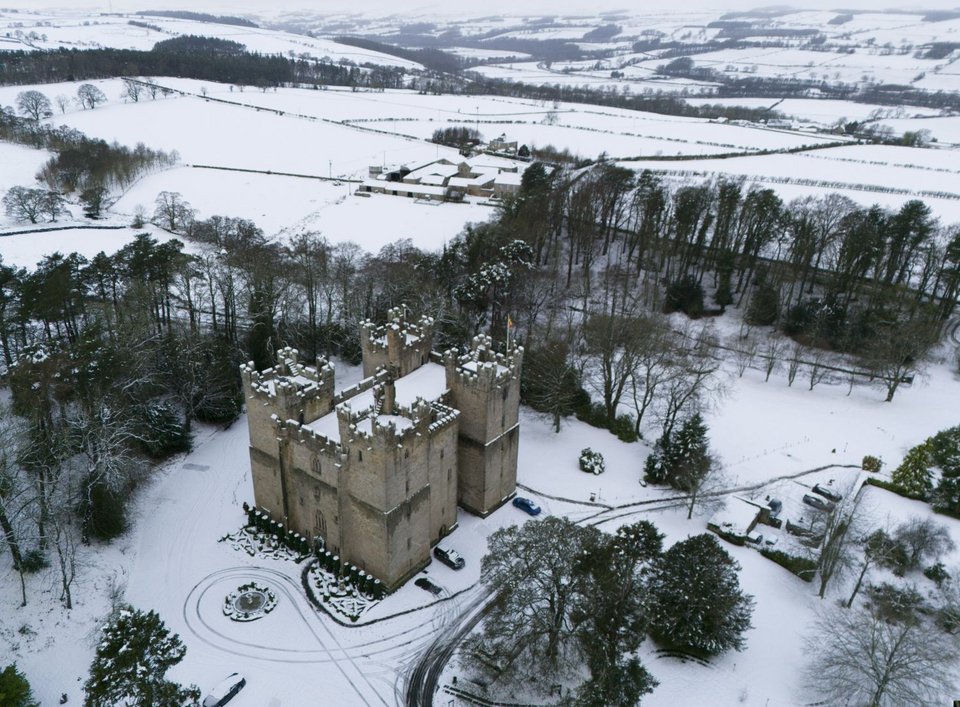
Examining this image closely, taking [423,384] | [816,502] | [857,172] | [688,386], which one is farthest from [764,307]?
[857,172]

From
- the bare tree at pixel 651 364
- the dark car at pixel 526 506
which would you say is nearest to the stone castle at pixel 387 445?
the dark car at pixel 526 506

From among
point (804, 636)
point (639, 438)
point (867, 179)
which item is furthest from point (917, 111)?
point (804, 636)

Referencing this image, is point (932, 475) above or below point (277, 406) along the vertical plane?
below

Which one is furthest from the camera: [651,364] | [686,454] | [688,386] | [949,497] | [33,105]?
[33,105]

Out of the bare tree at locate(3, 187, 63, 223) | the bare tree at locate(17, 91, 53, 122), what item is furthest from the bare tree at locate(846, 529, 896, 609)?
the bare tree at locate(17, 91, 53, 122)

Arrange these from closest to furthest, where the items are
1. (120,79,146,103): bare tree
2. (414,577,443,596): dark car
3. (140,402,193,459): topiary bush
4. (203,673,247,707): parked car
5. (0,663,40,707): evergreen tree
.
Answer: (0,663,40,707): evergreen tree, (203,673,247,707): parked car, (414,577,443,596): dark car, (140,402,193,459): topiary bush, (120,79,146,103): bare tree

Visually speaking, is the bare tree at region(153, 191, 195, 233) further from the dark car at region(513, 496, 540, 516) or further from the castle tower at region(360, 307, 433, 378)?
the dark car at region(513, 496, 540, 516)

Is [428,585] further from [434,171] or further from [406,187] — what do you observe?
[434,171]

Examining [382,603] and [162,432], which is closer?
[382,603]
